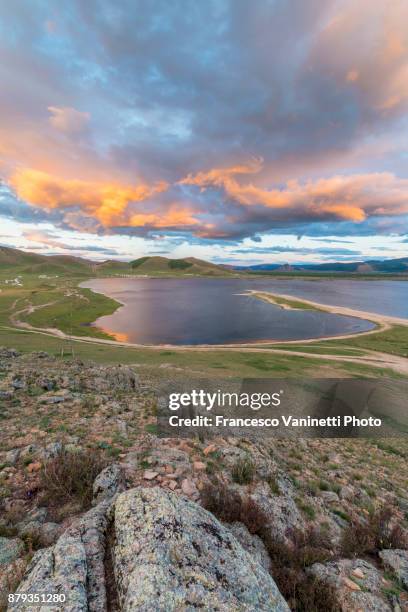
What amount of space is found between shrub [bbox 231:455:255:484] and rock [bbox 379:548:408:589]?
3762 mm

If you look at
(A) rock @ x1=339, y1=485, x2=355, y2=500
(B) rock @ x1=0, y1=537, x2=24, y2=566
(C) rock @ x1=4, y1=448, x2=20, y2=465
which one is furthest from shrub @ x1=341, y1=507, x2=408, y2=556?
(C) rock @ x1=4, y1=448, x2=20, y2=465

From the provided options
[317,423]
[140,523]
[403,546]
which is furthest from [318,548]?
[317,423]

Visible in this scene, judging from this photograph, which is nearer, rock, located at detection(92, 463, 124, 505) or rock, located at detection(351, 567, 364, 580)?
rock, located at detection(351, 567, 364, 580)

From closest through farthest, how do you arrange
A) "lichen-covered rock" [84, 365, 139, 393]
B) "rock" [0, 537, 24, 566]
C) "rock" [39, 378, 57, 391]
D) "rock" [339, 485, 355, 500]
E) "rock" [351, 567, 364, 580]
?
"rock" [0, 537, 24, 566] → "rock" [351, 567, 364, 580] → "rock" [339, 485, 355, 500] → "rock" [39, 378, 57, 391] → "lichen-covered rock" [84, 365, 139, 393]

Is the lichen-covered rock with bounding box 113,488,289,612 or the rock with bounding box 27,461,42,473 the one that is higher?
the lichen-covered rock with bounding box 113,488,289,612

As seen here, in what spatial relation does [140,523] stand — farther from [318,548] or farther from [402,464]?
[402,464]

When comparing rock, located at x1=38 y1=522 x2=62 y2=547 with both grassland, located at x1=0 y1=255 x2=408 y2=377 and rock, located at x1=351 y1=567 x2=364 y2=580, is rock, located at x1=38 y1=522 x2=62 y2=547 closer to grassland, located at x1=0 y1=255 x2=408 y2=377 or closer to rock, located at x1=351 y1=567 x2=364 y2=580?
rock, located at x1=351 y1=567 x2=364 y2=580

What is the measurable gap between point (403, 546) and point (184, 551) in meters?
7.10

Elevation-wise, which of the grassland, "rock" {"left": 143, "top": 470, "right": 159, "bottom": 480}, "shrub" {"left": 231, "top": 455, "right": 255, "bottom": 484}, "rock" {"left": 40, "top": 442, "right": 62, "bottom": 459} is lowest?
the grassland

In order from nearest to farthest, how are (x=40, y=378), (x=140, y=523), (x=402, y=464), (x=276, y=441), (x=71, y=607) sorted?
(x=71, y=607) → (x=140, y=523) → (x=276, y=441) → (x=402, y=464) → (x=40, y=378)

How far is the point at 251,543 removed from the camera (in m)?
6.73

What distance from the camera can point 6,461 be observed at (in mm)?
8719

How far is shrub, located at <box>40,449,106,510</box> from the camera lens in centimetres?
733

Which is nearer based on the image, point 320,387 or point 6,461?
point 6,461
